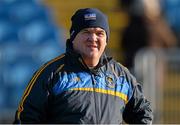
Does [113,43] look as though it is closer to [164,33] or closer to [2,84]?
[164,33]

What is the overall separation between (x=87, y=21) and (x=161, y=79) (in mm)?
4681

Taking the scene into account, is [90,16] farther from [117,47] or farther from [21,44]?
[117,47]

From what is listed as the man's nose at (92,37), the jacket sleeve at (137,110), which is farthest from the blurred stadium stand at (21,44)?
the man's nose at (92,37)

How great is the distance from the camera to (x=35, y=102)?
17.9 ft

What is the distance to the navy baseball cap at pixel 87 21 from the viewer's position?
570 cm

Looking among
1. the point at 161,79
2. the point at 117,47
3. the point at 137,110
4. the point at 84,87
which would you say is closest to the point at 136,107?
the point at 137,110

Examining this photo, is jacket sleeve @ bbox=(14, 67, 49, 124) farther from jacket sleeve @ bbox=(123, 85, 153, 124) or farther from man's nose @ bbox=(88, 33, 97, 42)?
jacket sleeve @ bbox=(123, 85, 153, 124)

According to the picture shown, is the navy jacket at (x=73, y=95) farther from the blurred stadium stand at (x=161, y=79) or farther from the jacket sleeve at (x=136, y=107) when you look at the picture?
the blurred stadium stand at (x=161, y=79)

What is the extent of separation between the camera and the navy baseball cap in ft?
18.7

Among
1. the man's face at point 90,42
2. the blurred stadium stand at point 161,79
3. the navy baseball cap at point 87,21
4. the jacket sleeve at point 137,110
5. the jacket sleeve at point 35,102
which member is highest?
the navy baseball cap at point 87,21

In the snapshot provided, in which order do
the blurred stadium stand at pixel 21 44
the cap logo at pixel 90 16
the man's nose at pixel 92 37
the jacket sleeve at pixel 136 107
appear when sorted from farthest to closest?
the blurred stadium stand at pixel 21 44 < the jacket sleeve at pixel 136 107 < the cap logo at pixel 90 16 < the man's nose at pixel 92 37

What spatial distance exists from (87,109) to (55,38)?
6.02 meters

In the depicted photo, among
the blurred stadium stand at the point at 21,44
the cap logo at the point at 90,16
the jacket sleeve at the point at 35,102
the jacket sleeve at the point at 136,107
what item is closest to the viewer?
the jacket sleeve at the point at 35,102

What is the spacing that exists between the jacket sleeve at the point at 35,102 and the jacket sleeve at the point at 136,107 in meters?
0.72
